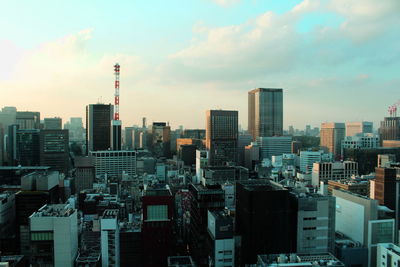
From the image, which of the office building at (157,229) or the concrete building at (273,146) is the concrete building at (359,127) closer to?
the concrete building at (273,146)

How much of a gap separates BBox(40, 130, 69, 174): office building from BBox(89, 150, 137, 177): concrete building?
517 centimetres

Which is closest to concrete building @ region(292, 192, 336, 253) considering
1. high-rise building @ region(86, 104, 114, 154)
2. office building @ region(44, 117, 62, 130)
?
high-rise building @ region(86, 104, 114, 154)

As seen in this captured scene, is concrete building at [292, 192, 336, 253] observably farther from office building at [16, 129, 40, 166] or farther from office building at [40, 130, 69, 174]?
office building at [16, 129, 40, 166]

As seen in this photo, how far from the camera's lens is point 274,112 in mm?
93000

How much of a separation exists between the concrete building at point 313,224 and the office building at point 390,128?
67.9 m

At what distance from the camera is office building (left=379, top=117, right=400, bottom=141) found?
7675cm

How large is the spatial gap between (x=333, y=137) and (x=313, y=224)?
6867 cm

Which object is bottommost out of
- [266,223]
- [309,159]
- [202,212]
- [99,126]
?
[202,212]

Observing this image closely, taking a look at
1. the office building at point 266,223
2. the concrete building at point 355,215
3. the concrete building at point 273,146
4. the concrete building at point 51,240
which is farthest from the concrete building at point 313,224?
the concrete building at point 273,146

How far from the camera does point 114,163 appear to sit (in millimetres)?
60219

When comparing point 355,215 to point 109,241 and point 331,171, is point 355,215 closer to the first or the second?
point 109,241

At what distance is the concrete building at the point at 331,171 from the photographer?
42.8 metres

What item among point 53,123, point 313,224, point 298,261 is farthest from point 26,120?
point 298,261

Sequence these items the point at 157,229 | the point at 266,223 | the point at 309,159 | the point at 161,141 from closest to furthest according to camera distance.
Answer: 1. the point at 266,223
2. the point at 157,229
3. the point at 309,159
4. the point at 161,141
